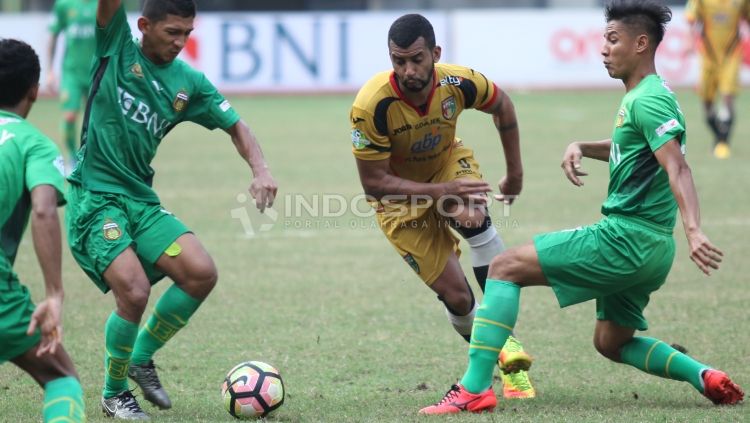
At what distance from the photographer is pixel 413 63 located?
5672mm

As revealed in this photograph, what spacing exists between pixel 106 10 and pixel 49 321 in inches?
83.9

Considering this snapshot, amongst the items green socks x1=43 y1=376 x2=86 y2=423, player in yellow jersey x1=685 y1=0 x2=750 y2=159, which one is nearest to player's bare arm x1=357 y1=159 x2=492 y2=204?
green socks x1=43 y1=376 x2=86 y2=423

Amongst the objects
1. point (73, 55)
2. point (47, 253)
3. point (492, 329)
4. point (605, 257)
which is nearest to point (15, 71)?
point (47, 253)

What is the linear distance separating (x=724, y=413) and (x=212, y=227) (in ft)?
22.9

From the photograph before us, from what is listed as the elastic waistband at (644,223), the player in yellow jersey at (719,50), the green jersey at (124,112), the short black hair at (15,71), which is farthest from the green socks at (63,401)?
the player in yellow jersey at (719,50)

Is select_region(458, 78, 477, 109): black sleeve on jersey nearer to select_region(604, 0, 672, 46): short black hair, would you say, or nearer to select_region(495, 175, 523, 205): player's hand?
select_region(495, 175, 523, 205): player's hand

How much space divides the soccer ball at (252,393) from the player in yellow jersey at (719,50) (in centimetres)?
1179

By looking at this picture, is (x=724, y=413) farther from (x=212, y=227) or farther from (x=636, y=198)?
(x=212, y=227)

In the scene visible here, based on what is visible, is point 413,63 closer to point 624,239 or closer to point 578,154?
point 578,154

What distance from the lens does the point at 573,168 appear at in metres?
5.64

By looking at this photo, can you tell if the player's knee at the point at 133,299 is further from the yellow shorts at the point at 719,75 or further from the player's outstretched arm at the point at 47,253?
the yellow shorts at the point at 719,75

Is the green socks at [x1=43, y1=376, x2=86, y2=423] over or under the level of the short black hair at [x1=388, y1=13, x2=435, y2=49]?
under

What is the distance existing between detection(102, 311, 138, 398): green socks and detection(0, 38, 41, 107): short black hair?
4.81 feet

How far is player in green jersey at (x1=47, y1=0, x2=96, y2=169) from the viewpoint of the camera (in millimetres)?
14062
